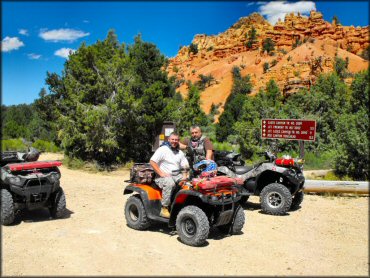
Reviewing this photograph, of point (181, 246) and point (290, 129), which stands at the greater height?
point (290, 129)

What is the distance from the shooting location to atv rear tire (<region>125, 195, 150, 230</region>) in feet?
24.0

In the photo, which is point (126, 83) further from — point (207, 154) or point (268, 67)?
point (268, 67)

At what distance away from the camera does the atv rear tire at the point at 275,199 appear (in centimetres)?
897

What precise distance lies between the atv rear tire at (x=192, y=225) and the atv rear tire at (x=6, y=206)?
327 centimetres

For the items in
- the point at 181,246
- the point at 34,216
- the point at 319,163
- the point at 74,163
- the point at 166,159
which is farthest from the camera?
the point at 319,163

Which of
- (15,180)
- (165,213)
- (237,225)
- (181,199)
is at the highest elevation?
(15,180)

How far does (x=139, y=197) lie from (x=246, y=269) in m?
2.93

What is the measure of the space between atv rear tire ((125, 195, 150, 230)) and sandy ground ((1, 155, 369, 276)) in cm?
13

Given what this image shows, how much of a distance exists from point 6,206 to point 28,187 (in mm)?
517

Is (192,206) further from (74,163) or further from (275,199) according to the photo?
(74,163)

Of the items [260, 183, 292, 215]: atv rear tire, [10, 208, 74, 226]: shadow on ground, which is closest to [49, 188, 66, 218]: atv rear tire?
[10, 208, 74, 226]: shadow on ground

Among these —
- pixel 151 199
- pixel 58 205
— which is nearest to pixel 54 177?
pixel 58 205

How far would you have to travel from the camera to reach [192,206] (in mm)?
6586

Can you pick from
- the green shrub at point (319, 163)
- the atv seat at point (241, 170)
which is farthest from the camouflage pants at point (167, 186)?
the green shrub at point (319, 163)
